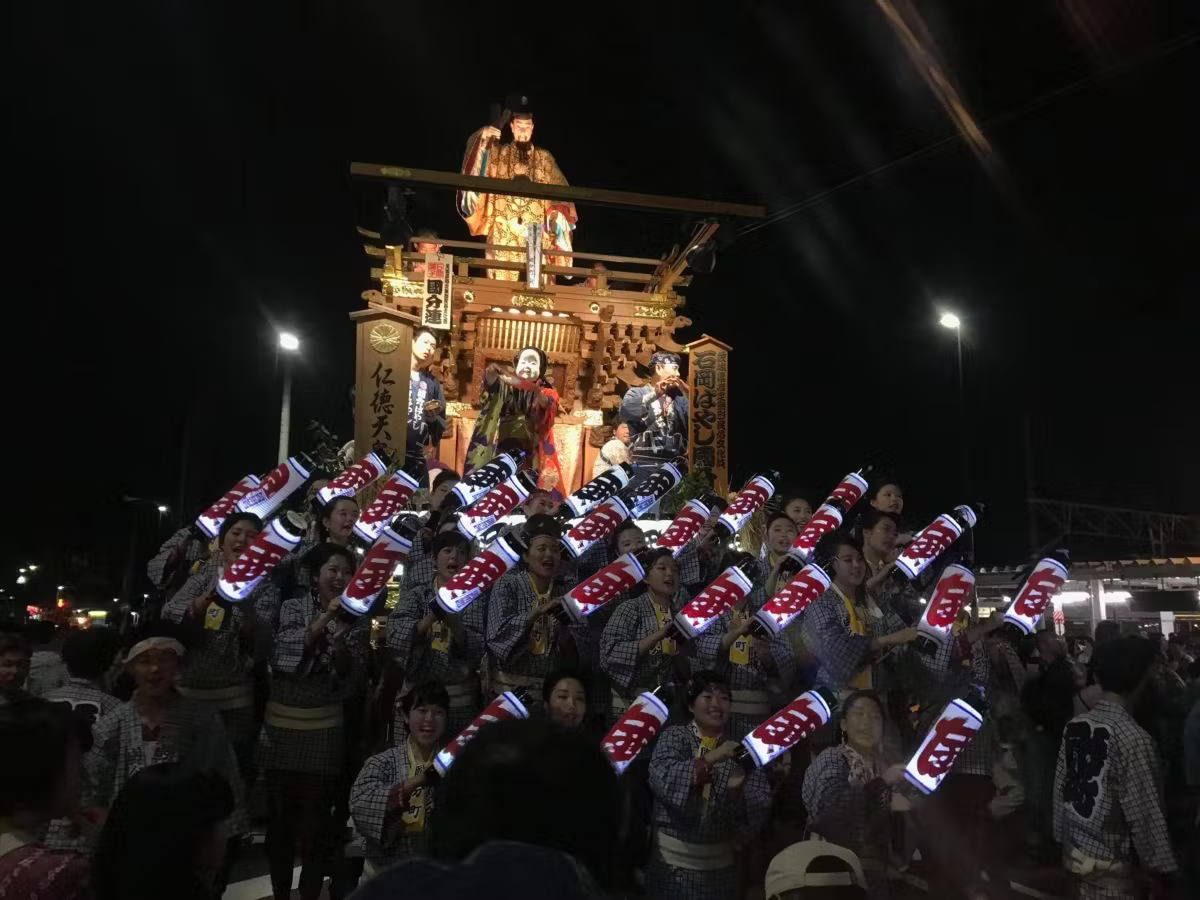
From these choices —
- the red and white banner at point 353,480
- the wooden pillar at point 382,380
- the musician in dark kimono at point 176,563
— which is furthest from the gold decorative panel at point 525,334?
the musician in dark kimono at point 176,563

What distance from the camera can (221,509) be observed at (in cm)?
668

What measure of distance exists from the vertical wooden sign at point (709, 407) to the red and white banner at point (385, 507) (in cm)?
991

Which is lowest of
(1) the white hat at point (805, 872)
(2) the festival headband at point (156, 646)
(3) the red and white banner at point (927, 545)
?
(1) the white hat at point (805, 872)

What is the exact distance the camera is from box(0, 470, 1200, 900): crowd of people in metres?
4.33

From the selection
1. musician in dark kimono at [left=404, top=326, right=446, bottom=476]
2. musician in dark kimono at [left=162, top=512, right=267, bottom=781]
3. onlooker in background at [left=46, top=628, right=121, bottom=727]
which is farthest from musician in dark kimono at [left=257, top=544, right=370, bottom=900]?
musician in dark kimono at [left=404, top=326, right=446, bottom=476]

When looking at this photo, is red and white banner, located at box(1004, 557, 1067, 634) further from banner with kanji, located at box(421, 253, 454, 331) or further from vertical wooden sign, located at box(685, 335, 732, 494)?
banner with kanji, located at box(421, 253, 454, 331)

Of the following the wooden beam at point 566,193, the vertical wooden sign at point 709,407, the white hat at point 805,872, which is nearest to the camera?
the white hat at point 805,872

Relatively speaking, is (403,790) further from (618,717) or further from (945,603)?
(945,603)

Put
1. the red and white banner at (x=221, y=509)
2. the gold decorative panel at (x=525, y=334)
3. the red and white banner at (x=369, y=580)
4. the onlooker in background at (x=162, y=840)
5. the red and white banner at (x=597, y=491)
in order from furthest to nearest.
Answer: the gold decorative panel at (x=525, y=334) < the red and white banner at (x=597, y=491) < the red and white banner at (x=221, y=509) < the red and white banner at (x=369, y=580) < the onlooker in background at (x=162, y=840)

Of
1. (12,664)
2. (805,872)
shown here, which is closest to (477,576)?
(12,664)

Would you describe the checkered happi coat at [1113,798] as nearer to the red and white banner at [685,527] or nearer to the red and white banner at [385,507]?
the red and white banner at [685,527]

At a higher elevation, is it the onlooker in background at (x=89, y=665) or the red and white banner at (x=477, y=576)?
the red and white banner at (x=477, y=576)

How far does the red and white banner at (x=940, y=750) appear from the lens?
4.71 metres

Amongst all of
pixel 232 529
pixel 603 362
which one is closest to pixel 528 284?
pixel 603 362
